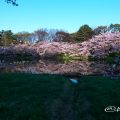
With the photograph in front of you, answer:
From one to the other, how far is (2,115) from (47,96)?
1.60m

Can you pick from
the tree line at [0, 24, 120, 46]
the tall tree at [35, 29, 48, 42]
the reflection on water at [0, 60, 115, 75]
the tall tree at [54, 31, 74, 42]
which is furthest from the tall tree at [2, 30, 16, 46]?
the reflection on water at [0, 60, 115, 75]

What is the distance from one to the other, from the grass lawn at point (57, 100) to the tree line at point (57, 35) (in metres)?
39.0

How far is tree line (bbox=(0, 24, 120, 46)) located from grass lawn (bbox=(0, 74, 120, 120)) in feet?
128

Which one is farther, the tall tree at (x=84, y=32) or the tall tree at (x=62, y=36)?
the tall tree at (x=62, y=36)

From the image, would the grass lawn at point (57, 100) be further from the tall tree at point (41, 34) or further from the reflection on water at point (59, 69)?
the tall tree at point (41, 34)

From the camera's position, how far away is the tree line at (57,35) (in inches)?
2361

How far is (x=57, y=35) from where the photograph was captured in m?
69.2

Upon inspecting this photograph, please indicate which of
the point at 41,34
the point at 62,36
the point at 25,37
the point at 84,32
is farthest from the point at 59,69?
the point at 25,37

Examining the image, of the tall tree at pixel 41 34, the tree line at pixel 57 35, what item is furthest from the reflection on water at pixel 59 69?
the tall tree at pixel 41 34

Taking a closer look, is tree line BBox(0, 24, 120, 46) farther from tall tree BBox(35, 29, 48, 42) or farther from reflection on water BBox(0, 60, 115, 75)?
reflection on water BBox(0, 60, 115, 75)

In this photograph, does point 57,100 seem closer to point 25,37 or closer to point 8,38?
point 8,38

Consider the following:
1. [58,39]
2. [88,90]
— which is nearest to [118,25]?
[58,39]

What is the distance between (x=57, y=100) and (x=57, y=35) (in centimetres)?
6062

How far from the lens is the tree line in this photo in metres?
60.0
